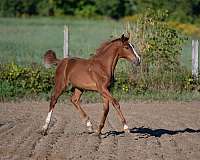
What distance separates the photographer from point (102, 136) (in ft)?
43.4

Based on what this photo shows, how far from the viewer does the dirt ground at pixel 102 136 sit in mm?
11258

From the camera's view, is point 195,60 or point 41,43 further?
point 41,43

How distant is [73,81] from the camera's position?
544 inches

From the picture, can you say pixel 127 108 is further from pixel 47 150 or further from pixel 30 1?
pixel 30 1

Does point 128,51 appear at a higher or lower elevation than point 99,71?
higher

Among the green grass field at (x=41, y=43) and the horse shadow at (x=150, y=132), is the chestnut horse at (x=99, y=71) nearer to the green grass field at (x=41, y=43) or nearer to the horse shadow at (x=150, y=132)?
the horse shadow at (x=150, y=132)

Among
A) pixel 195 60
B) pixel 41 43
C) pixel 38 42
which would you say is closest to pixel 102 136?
pixel 195 60

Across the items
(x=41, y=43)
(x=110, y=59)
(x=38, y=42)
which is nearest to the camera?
(x=110, y=59)

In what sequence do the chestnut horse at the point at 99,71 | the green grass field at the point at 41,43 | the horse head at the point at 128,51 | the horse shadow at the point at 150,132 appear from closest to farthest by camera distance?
the horse head at the point at 128,51
the chestnut horse at the point at 99,71
the horse shadow at the point at 150,132
the green grass field at the point at 41,43

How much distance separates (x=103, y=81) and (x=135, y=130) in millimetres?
1647

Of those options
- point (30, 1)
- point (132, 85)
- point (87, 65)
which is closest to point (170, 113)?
point (132, 85)

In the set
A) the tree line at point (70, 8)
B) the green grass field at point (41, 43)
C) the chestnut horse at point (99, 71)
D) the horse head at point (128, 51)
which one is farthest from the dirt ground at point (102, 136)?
the tree line at point (70, 8)

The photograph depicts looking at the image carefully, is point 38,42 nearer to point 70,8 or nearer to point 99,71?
point 99,71

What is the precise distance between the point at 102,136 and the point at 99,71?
4.26ft
